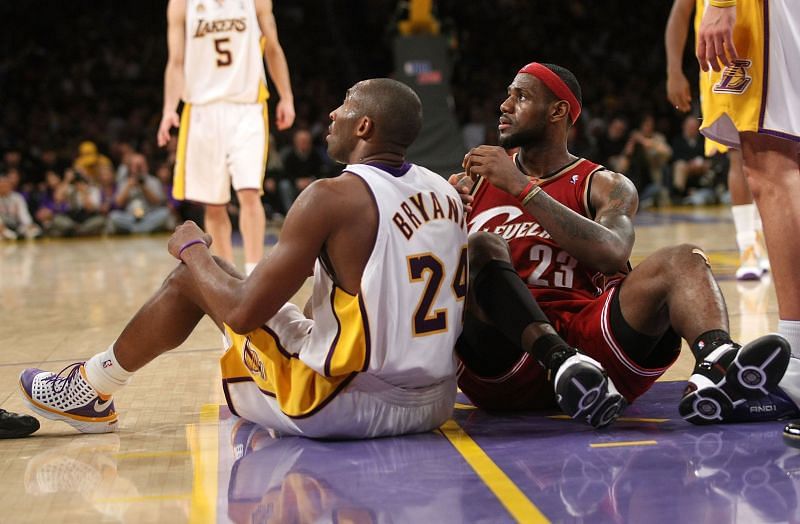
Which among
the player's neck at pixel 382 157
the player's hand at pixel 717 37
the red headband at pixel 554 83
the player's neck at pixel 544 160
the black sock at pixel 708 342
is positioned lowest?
the black sock at pixel 708 342

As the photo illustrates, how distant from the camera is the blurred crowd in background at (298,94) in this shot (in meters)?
14.1

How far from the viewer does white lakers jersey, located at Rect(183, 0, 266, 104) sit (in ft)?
20.8

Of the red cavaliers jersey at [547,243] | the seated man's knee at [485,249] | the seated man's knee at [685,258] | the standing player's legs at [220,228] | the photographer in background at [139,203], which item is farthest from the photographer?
the photographer in background at [139,203]

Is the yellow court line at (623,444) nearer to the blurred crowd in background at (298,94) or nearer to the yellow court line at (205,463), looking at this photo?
the yellow court line at (205,463)

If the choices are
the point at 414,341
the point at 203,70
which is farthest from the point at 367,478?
the point at 203,70

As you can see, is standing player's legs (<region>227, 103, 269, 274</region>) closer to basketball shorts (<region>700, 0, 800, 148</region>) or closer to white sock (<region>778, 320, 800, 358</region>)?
basketball shorts (<region>700, 0, 800, 148</region>)

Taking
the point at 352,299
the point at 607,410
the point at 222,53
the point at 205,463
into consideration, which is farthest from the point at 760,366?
the point at 222,53

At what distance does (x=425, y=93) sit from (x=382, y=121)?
1182 centimetres

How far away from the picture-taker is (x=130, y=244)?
1230cm

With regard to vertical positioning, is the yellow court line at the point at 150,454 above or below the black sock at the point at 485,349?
below

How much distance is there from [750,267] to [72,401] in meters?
4.60

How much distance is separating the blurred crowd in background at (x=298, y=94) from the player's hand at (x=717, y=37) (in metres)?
10.0

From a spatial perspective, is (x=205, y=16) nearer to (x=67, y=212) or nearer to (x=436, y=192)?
(x=436, y=192)

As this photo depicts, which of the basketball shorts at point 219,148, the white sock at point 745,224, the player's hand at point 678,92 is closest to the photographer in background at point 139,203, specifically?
the basketball shorts at point 219,148
